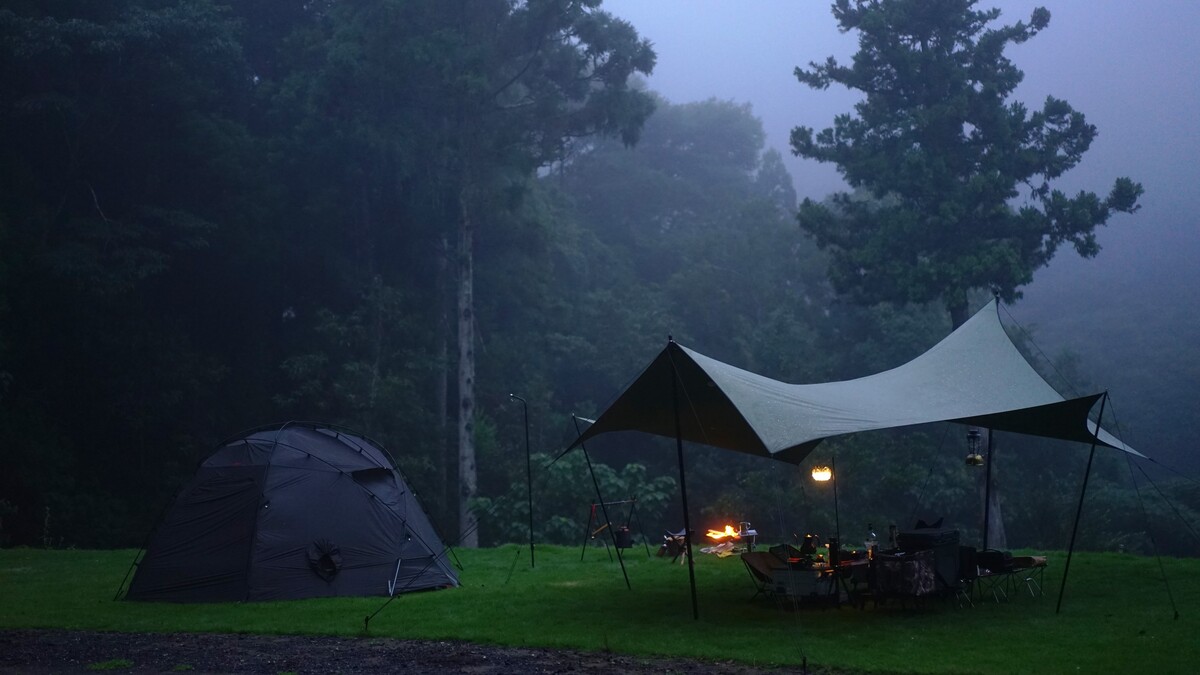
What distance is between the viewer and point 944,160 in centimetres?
2197

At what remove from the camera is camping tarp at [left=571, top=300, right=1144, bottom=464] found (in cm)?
902

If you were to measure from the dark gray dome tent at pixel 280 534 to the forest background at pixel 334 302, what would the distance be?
965cm

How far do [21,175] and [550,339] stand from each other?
14276 millimetres

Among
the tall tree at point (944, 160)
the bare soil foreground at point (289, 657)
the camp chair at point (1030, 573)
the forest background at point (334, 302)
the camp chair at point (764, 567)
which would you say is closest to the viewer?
the bare soil foreground at point (289, 657)

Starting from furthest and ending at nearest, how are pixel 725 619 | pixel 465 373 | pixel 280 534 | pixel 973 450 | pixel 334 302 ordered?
pixel 334 302 < pixel 465 373 < pixel 973 450 < pixel 280 534 < pixel 725 619

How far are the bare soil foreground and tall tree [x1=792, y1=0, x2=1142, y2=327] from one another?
1553 centimetres

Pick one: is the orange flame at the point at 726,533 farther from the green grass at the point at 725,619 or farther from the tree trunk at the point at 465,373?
the tree trunk at the point at 465,373

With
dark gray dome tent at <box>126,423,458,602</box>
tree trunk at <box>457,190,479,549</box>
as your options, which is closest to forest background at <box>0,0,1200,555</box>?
tree trunk at <box>457,190,479,549</box>

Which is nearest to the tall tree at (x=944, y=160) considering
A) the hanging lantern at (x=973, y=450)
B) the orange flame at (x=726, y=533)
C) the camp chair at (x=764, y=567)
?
the hanging lantern at (x=973, y=450)

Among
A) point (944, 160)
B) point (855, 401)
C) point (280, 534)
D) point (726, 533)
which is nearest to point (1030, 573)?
point (855, 401)

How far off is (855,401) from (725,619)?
2.56 m

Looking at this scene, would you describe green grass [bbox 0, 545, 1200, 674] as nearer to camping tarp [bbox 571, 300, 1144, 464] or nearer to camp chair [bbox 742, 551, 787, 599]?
camp chair [bbox 742, 551, 787, 599]

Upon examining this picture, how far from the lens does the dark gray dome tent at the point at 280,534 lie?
1052cm

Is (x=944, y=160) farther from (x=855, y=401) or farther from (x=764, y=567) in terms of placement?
(x=764, y=567)
